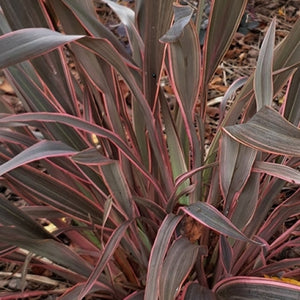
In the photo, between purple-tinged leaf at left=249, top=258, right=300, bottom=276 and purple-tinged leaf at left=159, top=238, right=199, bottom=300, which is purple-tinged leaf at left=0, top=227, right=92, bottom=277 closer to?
purple-tinged leaf at left=159, top=238, right=199, bottom=300

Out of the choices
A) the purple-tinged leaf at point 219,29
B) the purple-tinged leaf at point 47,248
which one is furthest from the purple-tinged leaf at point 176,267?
the purple-tinged leaf at point 219,29

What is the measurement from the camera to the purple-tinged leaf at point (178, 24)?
730 millimetres

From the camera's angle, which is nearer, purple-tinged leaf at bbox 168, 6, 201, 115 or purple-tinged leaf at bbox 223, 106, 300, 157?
purple-tinged leaf at bbox 223, 106, 300, 157

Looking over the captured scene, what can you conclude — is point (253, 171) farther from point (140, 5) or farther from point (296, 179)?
point (140, 5)

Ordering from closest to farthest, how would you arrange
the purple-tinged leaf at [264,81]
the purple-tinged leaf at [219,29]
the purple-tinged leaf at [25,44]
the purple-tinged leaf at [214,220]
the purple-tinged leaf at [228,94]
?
1. the purple-tinged leaf at [25,44]
2. the purple-tinged leaf at [214,220]
3. the purple-tinged leaf at [264,81]
4. the purple-tinged leaf at [219,29]
5. the purple-tinged leaf at [228,94]

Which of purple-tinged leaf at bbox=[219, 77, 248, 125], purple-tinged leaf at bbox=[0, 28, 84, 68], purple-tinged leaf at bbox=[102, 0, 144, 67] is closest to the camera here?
purple-tinged leaf at bbox=[0, 28, 84, 68]

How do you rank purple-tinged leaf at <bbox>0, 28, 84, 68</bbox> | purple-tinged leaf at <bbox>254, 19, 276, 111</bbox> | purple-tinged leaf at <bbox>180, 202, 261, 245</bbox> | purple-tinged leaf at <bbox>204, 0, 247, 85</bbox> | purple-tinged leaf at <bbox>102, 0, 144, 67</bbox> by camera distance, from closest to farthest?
1. purple-tinged leaf at <bbox>0, 28, 84, 68</bbox>
2. purple-tinged leaf at <bbox>180, 202, 261, 245</bbox>
3. purple-tinged leaf at <bbox>254, 19, 276, 111</bbox>
4. purple-tinged leaf at <bbox>204, 0, 247, 85</bbox>
5. purple-tinged leaf at <bbox>102, 0, 144, 67</bbox>

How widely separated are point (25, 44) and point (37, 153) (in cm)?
19

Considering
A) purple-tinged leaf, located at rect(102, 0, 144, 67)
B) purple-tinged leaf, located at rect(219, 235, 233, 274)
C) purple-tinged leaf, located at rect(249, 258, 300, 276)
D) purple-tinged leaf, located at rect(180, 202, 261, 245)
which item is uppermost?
purple-tinged leaf, located at rect(102, 0, 144, 67)

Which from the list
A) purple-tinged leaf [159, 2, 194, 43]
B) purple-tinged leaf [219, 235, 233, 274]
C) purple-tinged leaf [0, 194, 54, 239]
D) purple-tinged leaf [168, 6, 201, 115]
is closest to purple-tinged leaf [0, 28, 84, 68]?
purple-tinged leaf [159, 2, 194, 43]

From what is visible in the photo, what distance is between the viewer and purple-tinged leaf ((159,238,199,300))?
809 millimetres

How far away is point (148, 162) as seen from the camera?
1186 millimetres

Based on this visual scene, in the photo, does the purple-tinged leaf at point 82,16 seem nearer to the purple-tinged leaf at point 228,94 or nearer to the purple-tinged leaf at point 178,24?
the purple-tinged leaf at point 178,24

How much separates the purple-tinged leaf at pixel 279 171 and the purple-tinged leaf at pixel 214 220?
0.35 ft
